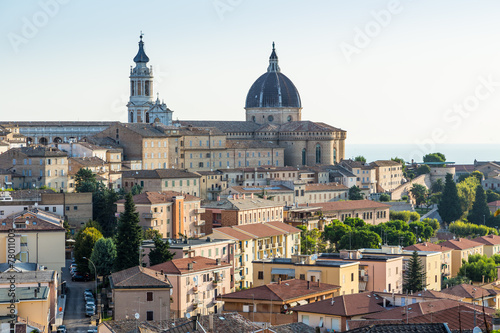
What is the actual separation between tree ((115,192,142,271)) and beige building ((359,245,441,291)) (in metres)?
9.04

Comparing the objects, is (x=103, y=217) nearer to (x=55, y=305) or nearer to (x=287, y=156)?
(x=55, y=305)

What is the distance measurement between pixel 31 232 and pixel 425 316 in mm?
22207

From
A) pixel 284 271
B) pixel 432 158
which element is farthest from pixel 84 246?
pixel 432 158

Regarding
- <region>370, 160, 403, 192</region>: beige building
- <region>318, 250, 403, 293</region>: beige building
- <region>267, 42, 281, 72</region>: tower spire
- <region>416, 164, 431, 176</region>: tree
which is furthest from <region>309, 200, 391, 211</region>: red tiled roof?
<region>267, 42, 281, 72</region>: tower spire

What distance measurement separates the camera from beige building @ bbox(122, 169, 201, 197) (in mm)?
62469

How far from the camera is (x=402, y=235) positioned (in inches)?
2383

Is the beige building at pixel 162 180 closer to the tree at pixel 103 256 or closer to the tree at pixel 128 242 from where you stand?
the tree at pixel 128 242

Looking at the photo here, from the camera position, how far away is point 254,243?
48125 mm

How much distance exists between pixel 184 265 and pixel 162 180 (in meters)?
25.7

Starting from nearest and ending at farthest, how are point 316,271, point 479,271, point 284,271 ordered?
point 316,271, point 284,271, point 479,271

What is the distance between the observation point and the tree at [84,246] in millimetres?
44344

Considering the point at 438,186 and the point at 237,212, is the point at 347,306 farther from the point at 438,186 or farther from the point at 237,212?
the point at 438,186

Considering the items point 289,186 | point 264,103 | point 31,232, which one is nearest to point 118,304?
point 31,232

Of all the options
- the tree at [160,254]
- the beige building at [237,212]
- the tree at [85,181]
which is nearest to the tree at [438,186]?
the beige building at [237,212]
